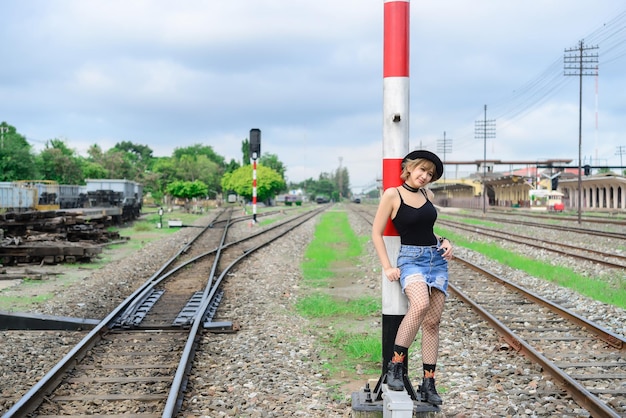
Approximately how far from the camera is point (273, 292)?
34.6ft

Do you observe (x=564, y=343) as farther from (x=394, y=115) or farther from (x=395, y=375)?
(x=394, y=115)

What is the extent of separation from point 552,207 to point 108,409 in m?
53.9

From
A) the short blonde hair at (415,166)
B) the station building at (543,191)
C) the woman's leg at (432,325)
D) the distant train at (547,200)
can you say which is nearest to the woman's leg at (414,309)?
the woman's leg at (432,325)

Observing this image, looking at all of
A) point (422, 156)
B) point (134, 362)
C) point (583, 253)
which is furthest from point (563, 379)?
point (583, 253)

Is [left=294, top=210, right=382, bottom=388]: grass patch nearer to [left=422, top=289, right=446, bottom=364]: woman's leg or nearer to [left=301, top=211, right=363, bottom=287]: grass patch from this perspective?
[left=301, top=211, right=363, bottom=287]: grass patch

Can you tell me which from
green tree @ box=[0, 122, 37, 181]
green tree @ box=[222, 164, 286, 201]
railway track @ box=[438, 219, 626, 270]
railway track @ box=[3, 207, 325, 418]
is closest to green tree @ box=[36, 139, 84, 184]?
green tree @ box=[0, 122, 37, 181]

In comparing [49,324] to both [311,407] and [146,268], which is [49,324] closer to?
[311,407]

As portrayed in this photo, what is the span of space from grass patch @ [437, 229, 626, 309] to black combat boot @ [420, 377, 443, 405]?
21.0 feet

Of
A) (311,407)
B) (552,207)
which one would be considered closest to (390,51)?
(311,407)

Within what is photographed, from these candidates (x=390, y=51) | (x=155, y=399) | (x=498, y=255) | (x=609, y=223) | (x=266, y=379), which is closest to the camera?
(x=390, y=51)

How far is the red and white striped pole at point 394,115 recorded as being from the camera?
3.75 metres

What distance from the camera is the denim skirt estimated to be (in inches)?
143

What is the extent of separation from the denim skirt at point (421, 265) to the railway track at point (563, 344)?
5.86 ft

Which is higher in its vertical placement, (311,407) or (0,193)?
(0,193)
